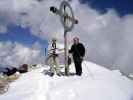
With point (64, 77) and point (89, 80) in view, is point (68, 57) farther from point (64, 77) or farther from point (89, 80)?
point (89, 80)

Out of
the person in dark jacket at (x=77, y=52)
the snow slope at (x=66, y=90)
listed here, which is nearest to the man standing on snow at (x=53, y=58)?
the person in dark jacket at (x=77, y=52)

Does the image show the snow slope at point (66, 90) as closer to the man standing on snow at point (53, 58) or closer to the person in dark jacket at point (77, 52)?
the person in dark jacket at point (77, 52)

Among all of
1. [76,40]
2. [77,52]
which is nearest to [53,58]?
[77,52]

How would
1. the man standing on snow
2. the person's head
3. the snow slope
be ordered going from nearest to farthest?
1. the snow slope
2. the person's head
3. the man standing on snow

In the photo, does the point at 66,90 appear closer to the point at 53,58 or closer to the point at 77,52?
the point at 77,52

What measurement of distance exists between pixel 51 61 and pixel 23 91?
4224 mm

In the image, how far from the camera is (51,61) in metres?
19.8

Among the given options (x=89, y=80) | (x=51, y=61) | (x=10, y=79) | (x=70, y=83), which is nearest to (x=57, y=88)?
(x=70, y=83)

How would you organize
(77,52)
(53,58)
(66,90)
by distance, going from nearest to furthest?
(66,90) → (77,52) → (53,58)

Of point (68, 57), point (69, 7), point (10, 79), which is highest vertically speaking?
point (69, 7)

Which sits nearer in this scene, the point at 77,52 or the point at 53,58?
the point at 77,52

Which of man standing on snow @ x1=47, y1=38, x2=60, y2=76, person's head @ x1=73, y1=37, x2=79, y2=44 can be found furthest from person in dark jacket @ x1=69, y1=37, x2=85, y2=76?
man standing on snow @ x1=47, y1=38, x2=60, y2=76

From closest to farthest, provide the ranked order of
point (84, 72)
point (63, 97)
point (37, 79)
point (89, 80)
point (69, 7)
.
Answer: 1. point (63, 97)
2. point (89, 80)
3. point (37, 79)
4. point (69, 7)
5. point (84, 72)

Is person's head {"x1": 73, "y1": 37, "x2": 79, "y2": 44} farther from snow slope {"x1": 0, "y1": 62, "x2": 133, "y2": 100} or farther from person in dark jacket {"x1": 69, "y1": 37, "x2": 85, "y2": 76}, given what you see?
snow slope {"x1": 0, "y1": 62, "x2": 133, "y2": 100}
